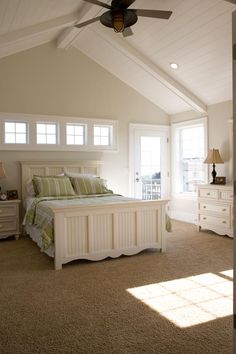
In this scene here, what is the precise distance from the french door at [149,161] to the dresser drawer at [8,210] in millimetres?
2424

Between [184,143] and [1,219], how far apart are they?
3908 millimetres

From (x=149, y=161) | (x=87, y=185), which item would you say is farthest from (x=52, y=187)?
(x=149, y=161)

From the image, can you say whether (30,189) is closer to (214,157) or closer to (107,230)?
(107,230)

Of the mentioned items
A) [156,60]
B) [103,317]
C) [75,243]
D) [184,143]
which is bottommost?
[103,317]

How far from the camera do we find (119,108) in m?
6.37

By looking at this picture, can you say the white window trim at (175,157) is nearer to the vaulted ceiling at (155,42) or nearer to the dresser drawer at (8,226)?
the vaulted ceiling at (155,42)

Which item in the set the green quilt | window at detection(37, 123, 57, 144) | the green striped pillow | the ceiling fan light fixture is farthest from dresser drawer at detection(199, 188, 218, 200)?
the ceiling fan light fixture

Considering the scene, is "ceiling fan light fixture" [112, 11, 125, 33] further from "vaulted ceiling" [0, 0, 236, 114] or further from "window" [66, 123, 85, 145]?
"window" [66, 123, 85, 145]

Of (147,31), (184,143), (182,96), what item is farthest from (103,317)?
(184,143)

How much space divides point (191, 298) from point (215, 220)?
106 inches

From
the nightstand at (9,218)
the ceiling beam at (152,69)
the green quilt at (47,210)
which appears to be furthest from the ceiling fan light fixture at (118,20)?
the nightstand at (9,218)

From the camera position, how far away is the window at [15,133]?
5.48 m

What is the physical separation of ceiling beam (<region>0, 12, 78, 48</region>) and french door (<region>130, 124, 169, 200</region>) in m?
2.55

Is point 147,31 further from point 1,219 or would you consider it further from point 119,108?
point 1,219
